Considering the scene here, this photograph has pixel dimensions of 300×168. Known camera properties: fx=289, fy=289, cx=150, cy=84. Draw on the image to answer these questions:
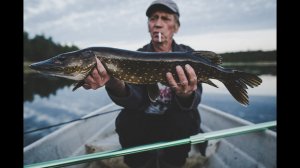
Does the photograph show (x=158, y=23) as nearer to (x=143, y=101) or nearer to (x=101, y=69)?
(x=143, y=101)

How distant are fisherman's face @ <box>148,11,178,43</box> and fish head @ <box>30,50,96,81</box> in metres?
0.69

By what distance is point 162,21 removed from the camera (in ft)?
5.82

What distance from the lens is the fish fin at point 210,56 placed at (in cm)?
130

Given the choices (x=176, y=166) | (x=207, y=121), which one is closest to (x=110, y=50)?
(x=176, y=166)

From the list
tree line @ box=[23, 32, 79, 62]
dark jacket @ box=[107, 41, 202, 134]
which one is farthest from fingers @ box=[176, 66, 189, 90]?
tree line @ box=[23, 32, 79, 62]

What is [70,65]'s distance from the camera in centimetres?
109

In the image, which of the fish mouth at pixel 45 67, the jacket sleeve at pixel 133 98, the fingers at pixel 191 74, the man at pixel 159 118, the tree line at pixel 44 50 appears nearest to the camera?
the fish mouth at pixel 45 67

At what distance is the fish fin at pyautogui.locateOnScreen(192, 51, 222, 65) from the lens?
1.30m

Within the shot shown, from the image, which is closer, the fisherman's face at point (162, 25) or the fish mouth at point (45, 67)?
the fish mouth at point (45, 67)

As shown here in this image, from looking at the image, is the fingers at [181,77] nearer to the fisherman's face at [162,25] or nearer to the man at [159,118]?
the man at [159,118]

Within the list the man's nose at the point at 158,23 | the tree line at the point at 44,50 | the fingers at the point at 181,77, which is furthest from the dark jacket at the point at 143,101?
the tree line at the point at 44,50

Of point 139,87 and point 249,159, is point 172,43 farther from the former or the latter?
point 249,159

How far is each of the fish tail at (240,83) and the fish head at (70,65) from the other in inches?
23.2
